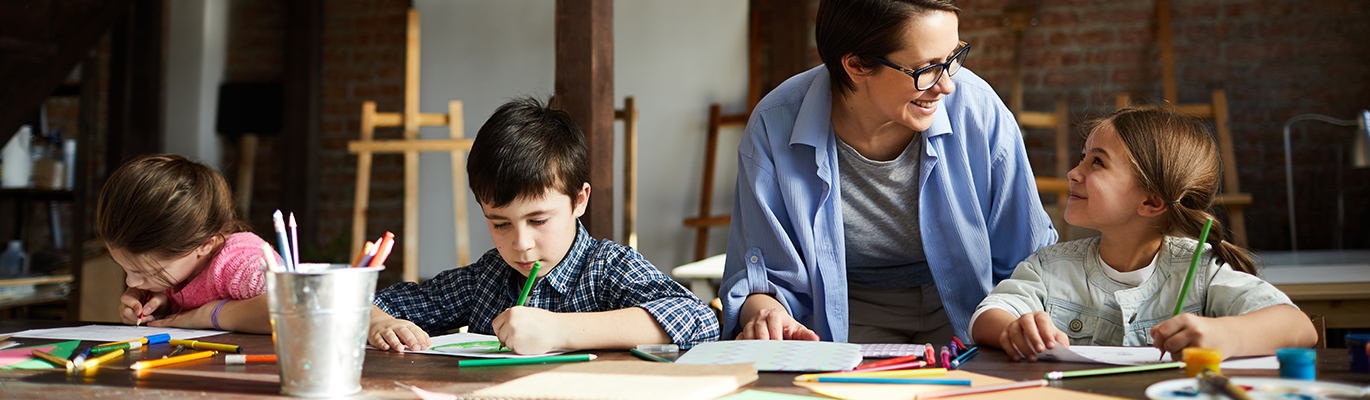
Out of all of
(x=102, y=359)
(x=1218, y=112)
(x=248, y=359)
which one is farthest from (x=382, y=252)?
(x=1218, y=112)

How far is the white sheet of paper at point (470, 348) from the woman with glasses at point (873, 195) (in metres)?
0.41

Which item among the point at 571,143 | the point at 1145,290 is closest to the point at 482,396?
the point at 571,143

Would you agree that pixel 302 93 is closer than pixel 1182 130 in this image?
No

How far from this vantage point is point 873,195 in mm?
1538

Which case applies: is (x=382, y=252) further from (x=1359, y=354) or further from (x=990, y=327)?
(x=1359, y=354)

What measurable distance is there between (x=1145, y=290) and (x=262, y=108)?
450cm

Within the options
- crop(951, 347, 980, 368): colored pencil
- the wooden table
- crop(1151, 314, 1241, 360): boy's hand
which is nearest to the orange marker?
the wooden table

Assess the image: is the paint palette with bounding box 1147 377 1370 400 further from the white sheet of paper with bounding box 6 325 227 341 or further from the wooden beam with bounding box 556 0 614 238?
the wooden beam with bounding box 556 0 614 238

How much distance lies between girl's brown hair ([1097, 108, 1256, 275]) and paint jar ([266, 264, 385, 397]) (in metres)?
1.03

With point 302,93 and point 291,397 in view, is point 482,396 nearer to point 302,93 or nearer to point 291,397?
point 291,397

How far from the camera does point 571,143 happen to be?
143 centimetres

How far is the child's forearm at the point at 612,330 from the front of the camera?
1.08 meters

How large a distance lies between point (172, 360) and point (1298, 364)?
116 centimetres

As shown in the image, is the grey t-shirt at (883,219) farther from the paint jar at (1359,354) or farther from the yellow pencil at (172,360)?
the yellow pencil at (172,360)
